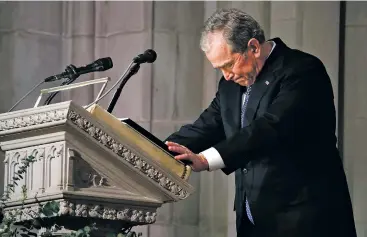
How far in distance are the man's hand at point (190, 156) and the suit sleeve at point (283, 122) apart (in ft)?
0.29

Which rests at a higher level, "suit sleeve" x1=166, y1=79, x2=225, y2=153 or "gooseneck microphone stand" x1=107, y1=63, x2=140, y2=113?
"gooseneck microphone stand" x1=107, y1=63, x2=140, y2=113

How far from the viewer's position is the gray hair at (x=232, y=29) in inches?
204

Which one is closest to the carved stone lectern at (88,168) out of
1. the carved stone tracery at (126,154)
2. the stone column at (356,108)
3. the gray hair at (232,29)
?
the carved stone tracery at (126,154)

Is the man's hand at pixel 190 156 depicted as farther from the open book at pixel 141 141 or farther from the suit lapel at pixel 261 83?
the suit lapel at pixel 261 83

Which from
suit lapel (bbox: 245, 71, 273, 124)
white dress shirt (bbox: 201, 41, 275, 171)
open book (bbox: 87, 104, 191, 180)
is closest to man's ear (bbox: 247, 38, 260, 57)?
suit lapel (bbox: 245, 71, 273, 124)

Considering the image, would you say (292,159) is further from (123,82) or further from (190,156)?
(123,82)

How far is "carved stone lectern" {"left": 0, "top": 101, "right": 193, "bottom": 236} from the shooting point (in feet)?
14.9

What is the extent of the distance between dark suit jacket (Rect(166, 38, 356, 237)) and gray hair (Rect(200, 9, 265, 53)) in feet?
0.68

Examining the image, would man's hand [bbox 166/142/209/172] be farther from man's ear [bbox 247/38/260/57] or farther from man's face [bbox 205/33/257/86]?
man's ear [bbox 247/38/260/57]

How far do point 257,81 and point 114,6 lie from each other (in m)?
2.77

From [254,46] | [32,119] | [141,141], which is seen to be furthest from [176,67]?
[32,119]

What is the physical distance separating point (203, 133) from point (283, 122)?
0.51m

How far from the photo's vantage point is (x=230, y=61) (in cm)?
520

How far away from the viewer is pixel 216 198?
24.4ft
